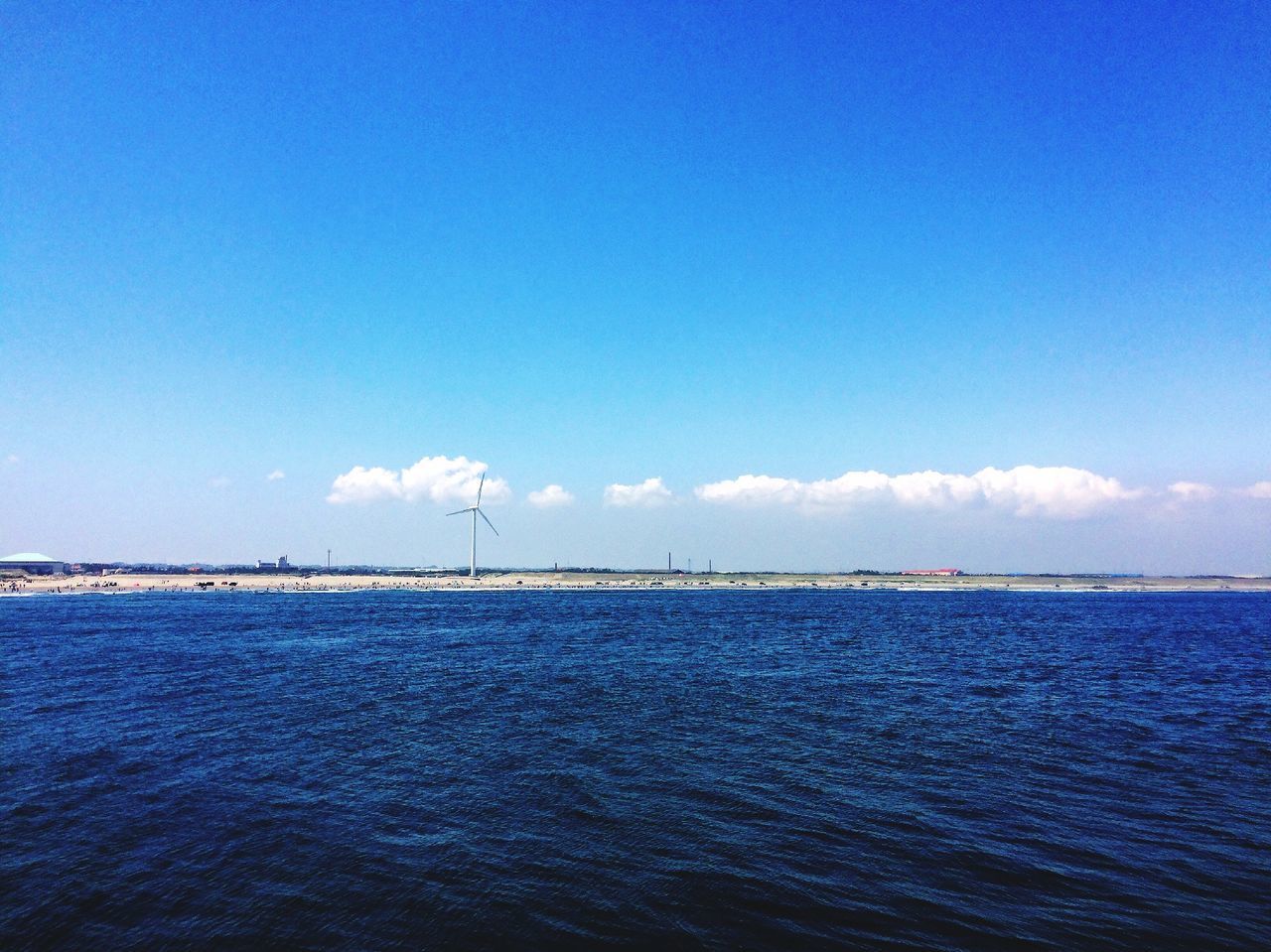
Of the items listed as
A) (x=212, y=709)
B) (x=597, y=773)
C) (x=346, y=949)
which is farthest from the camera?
(x=212, y=709)

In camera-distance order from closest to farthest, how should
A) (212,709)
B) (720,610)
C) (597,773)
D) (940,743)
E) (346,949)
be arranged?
1. (346,949)
2. (597,773)
3. (940,743)
4. (212,709)
5. (720,610)

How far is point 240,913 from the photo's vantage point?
1997cm

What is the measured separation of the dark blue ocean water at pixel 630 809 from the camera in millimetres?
19734

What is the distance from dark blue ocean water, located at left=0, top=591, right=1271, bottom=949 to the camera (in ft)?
64.7

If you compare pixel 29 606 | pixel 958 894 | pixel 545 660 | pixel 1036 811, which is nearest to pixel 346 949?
pixel 958 894

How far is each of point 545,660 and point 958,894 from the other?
55.9m

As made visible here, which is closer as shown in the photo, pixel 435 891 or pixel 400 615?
pixel 435 891

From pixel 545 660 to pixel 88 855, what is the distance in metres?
50.5

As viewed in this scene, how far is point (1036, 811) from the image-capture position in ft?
92.3

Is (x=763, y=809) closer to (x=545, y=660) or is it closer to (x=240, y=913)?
(x=240, y=913)

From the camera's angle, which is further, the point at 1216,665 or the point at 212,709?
the point at 1216,665

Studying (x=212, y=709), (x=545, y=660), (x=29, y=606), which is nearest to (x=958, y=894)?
(x=212, y=709)

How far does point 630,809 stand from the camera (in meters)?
28.2

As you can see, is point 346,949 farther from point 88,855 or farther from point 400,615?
point 400,615
